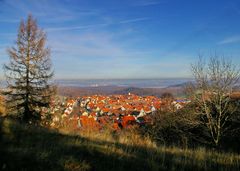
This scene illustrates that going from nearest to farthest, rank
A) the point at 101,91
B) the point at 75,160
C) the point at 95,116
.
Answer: the point at 75,160 → the point at 95,116 → the point at 101,91

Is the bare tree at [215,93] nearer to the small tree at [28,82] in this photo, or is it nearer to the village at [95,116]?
the village at [95,116]

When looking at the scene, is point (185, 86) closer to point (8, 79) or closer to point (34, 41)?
point (34, 41)

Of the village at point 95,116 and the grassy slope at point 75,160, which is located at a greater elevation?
the grassy slope at point 75,160

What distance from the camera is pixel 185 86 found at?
56.6 feet

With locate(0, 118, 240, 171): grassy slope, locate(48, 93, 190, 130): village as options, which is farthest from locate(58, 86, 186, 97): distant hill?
locate(0, 118, 240, 171): grassy slope

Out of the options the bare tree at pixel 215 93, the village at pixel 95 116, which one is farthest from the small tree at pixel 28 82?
the bare tree at pixel 215 93

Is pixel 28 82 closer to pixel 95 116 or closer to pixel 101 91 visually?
pixel 95 116

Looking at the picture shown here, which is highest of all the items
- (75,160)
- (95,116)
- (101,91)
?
(75,160)

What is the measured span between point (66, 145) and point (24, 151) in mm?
1057

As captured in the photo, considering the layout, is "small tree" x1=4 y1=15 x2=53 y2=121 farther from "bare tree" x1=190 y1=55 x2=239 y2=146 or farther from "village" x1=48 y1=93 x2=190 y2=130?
"bare tree" x1=190 y1=55 x2=239 y2=146

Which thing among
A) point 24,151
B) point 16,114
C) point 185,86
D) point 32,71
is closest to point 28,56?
point 32,71

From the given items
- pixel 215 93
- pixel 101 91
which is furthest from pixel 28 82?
pixel 101 91

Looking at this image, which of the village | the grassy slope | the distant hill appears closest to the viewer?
the grassy slope

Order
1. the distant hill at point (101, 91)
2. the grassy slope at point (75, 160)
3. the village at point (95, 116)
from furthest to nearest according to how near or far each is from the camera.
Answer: the distant hill at point (101, 91)
the village at point (95, 116)
the grassy slope at point (75, 160)
